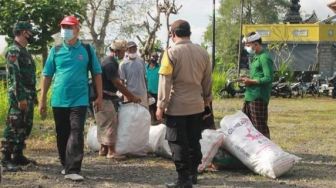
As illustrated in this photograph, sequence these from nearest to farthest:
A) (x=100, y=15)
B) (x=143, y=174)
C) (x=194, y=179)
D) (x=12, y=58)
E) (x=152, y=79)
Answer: (x=194, y=179) → (x=12, y=58) → (x=143, y=174) → (x=152, y=79) → (x=100, y=15)

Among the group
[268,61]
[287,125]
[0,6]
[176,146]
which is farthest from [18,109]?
[287,125]

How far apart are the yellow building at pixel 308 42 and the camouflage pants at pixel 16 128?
22905 millimetres

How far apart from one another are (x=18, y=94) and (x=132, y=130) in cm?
167

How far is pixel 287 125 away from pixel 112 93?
5.84 metres

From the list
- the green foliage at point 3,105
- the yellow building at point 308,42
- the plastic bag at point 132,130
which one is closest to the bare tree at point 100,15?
the yellow building at point 308,42

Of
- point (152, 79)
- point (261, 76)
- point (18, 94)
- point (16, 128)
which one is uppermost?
point (261, 76)

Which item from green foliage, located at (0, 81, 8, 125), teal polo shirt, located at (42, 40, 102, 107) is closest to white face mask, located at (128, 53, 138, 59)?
teal polo shirt, located at (42, 40, 102, 107)

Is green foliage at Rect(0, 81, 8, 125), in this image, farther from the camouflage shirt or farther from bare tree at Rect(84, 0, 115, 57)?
bare tree at Rect(84, 0, 115, 57)

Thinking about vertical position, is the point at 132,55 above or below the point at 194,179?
above

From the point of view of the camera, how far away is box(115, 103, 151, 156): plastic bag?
7.77m

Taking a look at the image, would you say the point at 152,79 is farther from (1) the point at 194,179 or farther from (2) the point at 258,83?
(1) the point at 194,179

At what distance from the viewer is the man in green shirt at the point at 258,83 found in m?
7.20

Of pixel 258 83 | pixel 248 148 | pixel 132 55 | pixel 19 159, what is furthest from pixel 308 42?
pixel 19 159

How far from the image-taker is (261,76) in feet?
24.0
